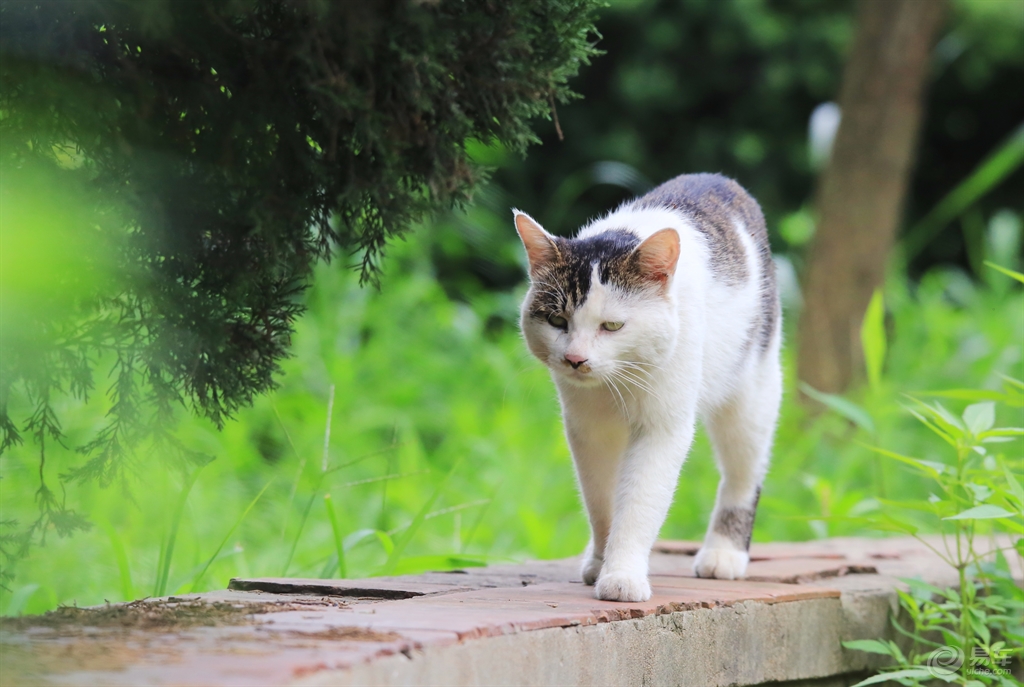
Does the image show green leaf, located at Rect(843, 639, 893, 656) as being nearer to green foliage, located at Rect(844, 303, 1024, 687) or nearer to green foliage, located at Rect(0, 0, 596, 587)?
green foliage, located at Rect(844, 303, 1024, 687)

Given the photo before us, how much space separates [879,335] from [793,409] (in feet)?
5.76

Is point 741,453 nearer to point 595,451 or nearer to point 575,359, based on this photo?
point 595,451

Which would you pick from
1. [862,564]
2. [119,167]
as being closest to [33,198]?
[119,167]

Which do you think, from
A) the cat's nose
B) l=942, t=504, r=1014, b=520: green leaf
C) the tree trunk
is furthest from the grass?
l=942, t=504, r=1014, b=520: green leaf

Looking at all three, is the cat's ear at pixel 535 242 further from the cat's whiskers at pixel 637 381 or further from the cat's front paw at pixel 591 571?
the cat's front paw at pixel 591 571

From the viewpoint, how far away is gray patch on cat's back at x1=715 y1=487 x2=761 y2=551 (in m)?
2.76

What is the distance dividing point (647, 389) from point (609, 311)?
0.20 m

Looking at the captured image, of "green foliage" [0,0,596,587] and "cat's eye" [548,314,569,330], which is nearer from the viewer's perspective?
"green foliage" [0,0,596,587]

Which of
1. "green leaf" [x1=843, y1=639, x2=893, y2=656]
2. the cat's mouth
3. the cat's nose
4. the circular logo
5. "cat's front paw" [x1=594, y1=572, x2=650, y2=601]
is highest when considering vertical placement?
the cat's nose

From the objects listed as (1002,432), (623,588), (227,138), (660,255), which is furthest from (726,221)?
(227,138)

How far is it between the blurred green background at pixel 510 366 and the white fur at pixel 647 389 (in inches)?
15.2

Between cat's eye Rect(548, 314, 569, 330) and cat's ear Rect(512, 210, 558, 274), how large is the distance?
0.15 m

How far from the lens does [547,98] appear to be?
2113 millimetres

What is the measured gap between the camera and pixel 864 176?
5336mm
